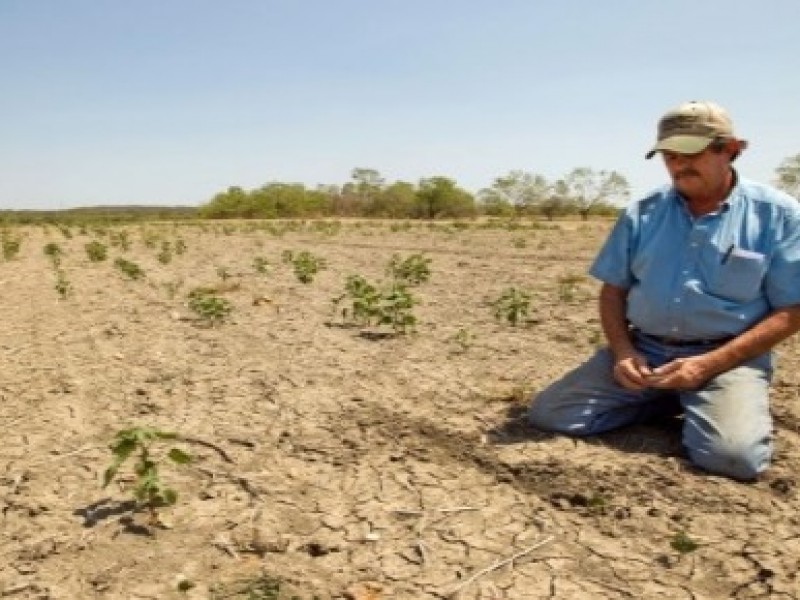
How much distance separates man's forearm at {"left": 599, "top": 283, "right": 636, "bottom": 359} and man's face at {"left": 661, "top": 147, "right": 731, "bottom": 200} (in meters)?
0.58

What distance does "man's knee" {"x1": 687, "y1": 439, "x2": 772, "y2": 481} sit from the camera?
120 inches

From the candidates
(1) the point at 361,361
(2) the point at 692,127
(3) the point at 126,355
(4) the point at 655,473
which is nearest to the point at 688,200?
(2) the point at 692,127

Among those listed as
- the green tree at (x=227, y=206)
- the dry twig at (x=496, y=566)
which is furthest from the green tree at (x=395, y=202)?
the dry twig at (x=496, y=566)

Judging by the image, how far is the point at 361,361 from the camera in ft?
17.0

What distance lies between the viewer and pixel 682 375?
3195 mm

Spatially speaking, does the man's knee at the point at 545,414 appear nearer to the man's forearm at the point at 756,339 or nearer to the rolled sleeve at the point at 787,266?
the man's forearm at the point at 756,339

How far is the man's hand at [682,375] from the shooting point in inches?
126

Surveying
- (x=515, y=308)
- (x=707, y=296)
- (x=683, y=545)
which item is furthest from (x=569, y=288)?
(x=683, y=545)

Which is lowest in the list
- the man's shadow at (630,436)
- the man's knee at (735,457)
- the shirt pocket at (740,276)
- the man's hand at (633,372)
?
the man's shadow at (630,436)

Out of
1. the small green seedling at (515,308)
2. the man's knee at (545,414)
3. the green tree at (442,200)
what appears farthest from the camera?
the green tree at (442,200)

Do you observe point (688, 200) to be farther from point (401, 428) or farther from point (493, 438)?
point (401, 428)

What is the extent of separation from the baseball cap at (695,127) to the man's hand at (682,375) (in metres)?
0.86

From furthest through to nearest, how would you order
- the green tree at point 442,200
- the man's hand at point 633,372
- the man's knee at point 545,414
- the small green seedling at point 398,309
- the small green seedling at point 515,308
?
1. the green tree at point 442,200
2. the small green seedling at point 515,308
3. the small green seedling at point 398,309
4. the man's knee at point 545,414
5. the man's hand at point 633,372

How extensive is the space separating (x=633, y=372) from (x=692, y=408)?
0.28 meters
